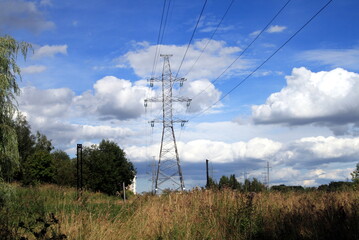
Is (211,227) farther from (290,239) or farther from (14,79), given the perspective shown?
(14,79)

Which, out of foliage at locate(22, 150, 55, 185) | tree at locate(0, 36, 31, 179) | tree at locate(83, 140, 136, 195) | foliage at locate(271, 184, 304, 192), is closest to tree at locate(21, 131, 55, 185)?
foliage at locate(22, 150, 55, 185)

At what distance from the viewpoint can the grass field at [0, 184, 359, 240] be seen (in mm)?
7633

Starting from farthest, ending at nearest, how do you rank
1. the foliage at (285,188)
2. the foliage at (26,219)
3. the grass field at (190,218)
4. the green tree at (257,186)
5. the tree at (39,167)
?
the tree at (39,167)
the foliage at (285,188)
the green tree at (257,186)
the grass field at (190,218)
the foliage at (26,219)

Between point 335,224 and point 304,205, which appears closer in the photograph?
point 335,224

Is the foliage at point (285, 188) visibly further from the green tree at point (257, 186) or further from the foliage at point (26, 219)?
the foliage at point (26, 219)

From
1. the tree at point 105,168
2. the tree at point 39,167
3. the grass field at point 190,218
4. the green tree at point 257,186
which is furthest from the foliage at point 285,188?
the tree at point 39,167

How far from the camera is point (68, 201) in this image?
9344 mm

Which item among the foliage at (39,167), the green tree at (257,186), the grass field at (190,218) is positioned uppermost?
the foliage at (39,167)

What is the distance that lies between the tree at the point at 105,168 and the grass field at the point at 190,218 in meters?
39.8

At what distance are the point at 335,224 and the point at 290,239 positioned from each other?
0.92m

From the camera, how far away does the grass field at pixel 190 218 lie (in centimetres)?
763

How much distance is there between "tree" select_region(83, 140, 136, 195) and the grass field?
39848mm

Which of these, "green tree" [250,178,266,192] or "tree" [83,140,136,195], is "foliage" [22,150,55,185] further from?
"green tree" [250,178,266,192]

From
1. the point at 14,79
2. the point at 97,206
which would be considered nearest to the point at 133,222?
the point at 97,206
